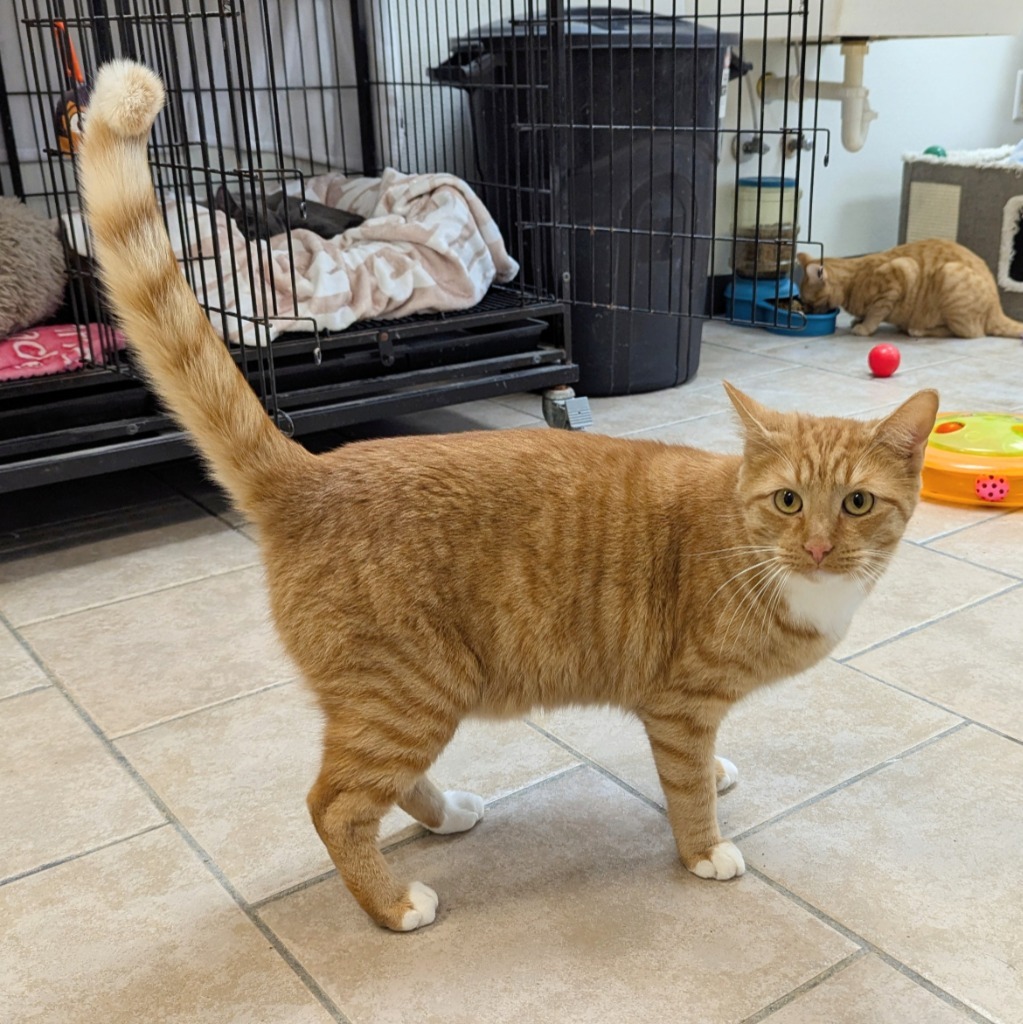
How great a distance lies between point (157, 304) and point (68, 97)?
1.46 metres

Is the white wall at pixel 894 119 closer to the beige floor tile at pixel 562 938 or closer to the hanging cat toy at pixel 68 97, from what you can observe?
the hanging cat toy at pixel 68 97

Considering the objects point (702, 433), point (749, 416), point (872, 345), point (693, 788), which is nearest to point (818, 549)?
point (749, 416)

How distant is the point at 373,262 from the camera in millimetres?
2822

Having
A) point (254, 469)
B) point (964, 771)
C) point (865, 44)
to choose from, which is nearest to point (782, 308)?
point (865, 44)

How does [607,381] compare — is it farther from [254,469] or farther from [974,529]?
[254,469]

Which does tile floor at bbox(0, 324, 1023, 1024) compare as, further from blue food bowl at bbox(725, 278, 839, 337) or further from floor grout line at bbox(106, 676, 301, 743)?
blue food bowl at bbox(725, 278, 839, 337)

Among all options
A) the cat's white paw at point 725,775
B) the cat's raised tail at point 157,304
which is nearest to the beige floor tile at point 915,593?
the cat's white paw at point 725,775

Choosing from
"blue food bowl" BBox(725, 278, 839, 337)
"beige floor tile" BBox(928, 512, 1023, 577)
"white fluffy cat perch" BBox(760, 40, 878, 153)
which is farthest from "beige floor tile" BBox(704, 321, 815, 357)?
"beige floor tile" BBox(928, 512, 1023, 577)

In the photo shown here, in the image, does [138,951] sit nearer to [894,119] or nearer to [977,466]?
[977,466]

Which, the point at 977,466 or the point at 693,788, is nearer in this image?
the point at 693,788

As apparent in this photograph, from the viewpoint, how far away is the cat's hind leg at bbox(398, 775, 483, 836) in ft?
4.75

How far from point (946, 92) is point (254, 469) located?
4.66m

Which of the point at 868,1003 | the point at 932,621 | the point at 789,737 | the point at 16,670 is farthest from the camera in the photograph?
the point at 932,621

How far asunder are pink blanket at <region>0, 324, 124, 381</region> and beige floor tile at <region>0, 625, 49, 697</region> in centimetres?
67
